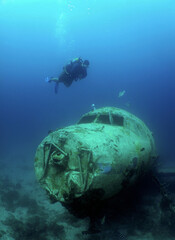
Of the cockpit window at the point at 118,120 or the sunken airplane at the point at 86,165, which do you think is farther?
the cockpit window at the point at 118,120

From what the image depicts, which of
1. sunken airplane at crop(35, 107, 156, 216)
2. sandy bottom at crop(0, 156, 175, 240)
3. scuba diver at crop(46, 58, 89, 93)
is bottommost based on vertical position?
sandy bottom at crop(0, 156, 175, 240)

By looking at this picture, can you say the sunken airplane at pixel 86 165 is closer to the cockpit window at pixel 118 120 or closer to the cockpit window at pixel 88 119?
the cockpit window at pixel 118 120

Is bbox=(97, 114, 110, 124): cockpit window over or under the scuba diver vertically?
under

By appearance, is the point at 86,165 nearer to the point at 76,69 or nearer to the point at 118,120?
the point at 118,120

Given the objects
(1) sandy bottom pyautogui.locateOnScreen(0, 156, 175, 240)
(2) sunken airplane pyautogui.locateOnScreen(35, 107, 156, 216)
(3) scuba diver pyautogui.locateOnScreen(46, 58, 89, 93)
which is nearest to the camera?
(2) sunken airplane pyautogui.locateOnScreen(35, 107, 156, 216)

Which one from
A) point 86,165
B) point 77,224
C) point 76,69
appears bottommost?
point 77,224

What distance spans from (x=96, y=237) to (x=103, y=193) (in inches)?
111

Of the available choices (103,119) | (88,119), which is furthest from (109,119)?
(88,119)

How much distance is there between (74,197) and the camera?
4.52 m

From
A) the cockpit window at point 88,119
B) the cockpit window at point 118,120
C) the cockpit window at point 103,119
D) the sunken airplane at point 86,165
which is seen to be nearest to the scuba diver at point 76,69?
the cockpit window at point 88,119

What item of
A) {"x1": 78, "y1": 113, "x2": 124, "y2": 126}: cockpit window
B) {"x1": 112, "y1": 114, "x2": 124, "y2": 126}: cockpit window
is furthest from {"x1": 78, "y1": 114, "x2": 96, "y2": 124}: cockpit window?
{"x1": 112, "y1": 114, "x2": 124, "y2": 126}: cockpit window

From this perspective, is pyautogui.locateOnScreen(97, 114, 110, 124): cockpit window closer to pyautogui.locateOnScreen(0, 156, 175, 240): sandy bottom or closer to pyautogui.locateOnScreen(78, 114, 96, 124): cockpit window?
pyautogui.locateOnScreen(78, 114, 96, 124): cockpit window

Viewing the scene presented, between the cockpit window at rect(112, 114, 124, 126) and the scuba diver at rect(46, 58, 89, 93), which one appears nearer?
the cockpit window at rect(112, 114, 124, 126)

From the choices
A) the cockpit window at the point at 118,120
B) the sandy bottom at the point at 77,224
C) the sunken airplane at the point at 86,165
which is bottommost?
the sandy bottom at the point at 77,224
